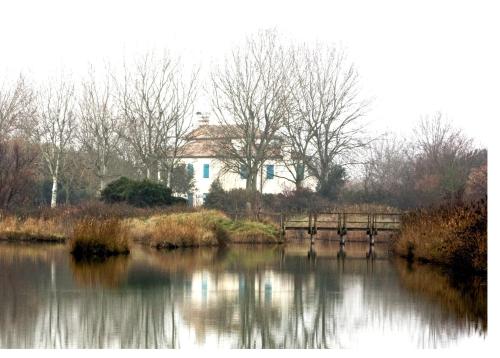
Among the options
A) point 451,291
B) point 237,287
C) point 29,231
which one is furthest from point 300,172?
point 451,291

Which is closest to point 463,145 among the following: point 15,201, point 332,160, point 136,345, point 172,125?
point 332,160

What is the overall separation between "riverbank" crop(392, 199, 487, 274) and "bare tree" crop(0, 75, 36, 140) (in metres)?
26.4

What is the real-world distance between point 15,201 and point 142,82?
1695 cm

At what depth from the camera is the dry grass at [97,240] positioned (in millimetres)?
29266

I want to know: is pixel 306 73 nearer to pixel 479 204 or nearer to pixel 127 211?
pixel 127 211

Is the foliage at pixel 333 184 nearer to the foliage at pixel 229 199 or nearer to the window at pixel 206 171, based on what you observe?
the foliage at pixel 229 199

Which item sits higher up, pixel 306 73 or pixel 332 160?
pixel 306 73

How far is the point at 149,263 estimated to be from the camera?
2700 centimetres

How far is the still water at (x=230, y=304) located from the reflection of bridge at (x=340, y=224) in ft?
38.6

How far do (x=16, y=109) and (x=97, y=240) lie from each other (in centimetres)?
2639

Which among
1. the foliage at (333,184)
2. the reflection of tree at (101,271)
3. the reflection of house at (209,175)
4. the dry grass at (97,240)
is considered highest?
the reflection of house at (209,175)

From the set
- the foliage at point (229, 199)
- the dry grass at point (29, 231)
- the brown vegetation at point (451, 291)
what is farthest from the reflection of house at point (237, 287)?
the foliage at point (229, 199)

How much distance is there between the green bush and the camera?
43781 mm

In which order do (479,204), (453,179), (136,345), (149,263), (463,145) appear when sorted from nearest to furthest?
1. (136,345)
2. (479,204)
3. (149,263)
4. (453,179)
5. (463,145)
